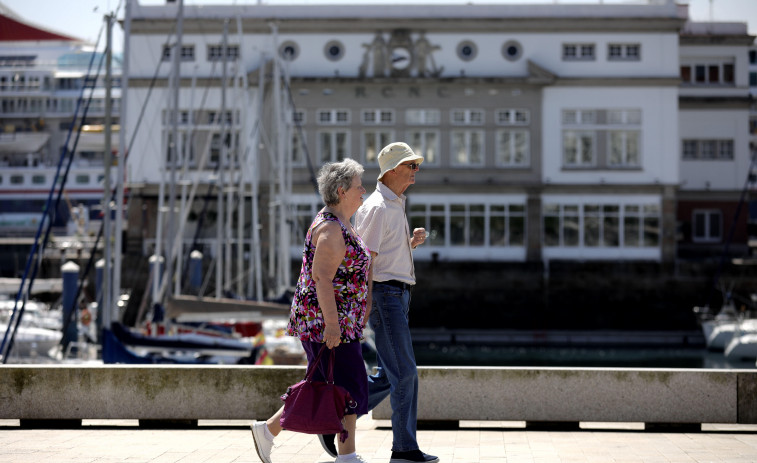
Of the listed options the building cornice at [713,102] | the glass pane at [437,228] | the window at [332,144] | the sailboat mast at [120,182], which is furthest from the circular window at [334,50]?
the sailboat mast at [120,182]

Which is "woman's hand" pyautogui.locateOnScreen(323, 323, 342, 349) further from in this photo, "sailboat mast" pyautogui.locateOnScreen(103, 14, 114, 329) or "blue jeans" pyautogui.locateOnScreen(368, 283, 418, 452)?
"sailboat mast" pyautogui.locateOnScreen(103, 14, 114, 329)

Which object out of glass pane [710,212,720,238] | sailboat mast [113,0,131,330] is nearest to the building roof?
glass pane [710,212,720,238]

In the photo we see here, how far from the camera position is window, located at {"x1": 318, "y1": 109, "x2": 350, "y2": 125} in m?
55.2

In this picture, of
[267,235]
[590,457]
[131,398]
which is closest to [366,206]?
[590,457]

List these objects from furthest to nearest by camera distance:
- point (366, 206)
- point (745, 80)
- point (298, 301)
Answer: point (745, 80)
point (366, 206)
point (298, 301)

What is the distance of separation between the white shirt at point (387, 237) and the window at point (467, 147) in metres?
46.6

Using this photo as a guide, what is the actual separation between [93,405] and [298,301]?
12.8ft

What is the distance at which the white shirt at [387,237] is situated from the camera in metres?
8.80

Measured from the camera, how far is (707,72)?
204 ft

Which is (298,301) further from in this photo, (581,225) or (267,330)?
(581,225)

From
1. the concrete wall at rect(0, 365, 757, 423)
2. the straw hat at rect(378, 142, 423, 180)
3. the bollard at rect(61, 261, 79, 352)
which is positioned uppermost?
the straw hat at rect(378, 142, 423, 180)

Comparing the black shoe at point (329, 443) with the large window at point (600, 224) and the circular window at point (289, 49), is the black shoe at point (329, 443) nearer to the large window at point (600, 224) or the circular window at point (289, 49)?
the large window at point (600, 224)

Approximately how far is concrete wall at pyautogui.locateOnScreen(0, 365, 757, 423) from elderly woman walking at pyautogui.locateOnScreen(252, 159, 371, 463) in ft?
10.4

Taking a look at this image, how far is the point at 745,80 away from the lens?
202 feet
